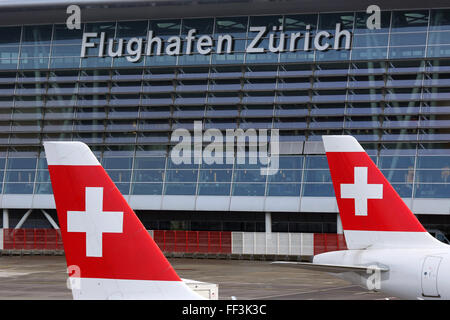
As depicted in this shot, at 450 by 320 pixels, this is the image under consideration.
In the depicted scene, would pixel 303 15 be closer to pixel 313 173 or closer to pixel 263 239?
pixel 313 173

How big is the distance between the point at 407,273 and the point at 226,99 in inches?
1500

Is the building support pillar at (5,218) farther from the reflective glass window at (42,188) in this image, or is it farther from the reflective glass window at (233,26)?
the reflective glass window at (233,26)

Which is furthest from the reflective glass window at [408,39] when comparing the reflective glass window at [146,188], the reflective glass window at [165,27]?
the reflective glass window at [146,188]

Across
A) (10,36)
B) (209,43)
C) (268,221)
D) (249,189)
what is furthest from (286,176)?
(10,36)

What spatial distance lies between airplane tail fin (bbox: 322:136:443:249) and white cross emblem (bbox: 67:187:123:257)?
993cm

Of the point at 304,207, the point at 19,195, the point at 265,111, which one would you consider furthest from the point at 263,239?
the point at 19,195

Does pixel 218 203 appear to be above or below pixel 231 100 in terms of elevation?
below

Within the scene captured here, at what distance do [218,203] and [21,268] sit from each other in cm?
1428

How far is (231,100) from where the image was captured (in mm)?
54438

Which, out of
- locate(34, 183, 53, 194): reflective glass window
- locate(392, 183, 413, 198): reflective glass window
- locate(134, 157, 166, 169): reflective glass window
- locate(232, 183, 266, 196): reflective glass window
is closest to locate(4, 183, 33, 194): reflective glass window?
locate(34, 183, 53, 194): reflective glass window

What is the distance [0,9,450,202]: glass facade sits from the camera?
167ft

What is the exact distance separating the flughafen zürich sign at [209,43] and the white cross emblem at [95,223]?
45.0 m

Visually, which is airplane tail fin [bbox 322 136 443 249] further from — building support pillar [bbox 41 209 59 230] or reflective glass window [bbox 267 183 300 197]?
building support pillar [bbox 41 209 59 230]

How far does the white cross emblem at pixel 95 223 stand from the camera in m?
9.55
